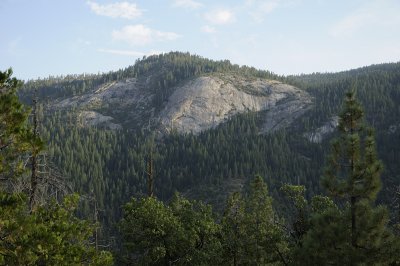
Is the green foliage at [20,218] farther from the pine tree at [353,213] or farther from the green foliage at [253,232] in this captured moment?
the green foliage at [253,232]

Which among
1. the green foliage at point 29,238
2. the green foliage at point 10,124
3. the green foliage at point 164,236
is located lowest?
the green foliage at point 164,236

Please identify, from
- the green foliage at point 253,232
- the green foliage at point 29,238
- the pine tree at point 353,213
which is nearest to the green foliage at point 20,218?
the green foliage at point 29,238

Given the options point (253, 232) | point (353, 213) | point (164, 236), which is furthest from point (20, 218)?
point (253, 232)

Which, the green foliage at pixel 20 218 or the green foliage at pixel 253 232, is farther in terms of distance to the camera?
the green foliage at pixel 253 232

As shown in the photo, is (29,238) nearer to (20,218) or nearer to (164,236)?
(20,218)

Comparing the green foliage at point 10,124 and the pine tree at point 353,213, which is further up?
the green foliage at point 10,124

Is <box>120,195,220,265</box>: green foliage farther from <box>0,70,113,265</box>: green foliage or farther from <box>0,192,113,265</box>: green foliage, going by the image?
<box>0,192,113,265</box>: green foliage

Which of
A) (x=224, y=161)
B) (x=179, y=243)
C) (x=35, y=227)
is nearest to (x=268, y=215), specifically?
(x=179, y=243)

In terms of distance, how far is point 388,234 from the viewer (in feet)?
58.9

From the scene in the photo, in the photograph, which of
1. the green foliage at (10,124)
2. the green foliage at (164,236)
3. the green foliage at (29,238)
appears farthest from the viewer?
the green foliage at (164,236)

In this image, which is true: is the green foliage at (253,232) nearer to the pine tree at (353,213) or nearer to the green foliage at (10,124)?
the pine tree at (353,213)

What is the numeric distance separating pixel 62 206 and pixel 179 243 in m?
11.6

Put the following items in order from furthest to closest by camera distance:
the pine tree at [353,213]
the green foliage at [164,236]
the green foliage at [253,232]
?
the green foliage at [164,236], the green foliage at [253,232], the pine tree at [353,213]

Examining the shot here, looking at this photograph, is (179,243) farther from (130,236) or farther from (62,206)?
(62,206)
